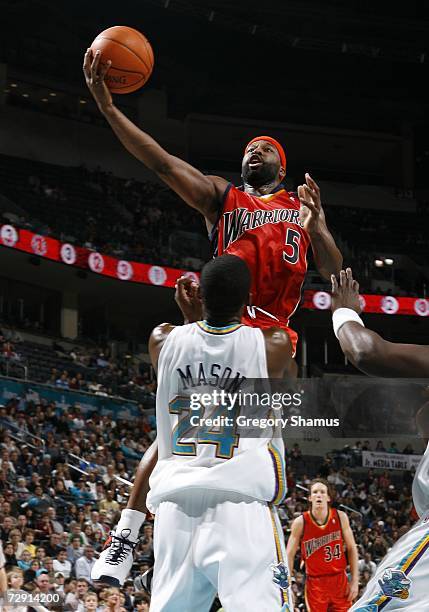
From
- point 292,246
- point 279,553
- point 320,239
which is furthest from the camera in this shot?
point 292,246

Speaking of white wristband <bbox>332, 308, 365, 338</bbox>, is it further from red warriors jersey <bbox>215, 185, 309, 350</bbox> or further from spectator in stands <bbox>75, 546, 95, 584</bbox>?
spectator in stands <bbox>75, 546, 95, 584</bbox>

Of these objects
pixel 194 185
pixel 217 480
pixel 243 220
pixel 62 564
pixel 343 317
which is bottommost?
pixel 62 564

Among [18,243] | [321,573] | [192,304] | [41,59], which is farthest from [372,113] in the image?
[192,304]

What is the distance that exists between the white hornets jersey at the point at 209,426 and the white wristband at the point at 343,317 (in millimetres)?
374

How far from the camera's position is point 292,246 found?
5406 mm

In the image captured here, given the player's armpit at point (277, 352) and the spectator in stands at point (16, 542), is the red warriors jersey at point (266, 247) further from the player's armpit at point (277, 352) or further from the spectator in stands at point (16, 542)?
the spectator in stands at point (16, 542)

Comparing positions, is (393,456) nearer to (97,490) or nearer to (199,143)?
(97,490)

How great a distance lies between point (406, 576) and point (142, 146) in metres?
2.58

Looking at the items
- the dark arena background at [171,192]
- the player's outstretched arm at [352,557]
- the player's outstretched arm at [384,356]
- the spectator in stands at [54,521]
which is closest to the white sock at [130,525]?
the player's outstretched arm at [384,356]

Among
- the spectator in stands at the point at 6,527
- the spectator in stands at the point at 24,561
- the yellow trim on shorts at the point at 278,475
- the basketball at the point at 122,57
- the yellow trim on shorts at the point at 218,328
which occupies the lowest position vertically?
the spectator in stands at the point at 24,561

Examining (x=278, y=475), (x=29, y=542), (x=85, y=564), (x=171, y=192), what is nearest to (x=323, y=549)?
(x=85, y=564)

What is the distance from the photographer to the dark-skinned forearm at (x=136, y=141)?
475 cm

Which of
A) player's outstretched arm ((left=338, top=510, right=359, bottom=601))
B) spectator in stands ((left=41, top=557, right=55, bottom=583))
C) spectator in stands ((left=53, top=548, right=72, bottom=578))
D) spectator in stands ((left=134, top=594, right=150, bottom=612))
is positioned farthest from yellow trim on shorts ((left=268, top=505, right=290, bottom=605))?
spectator in stands ((left=53, top=548, right=72, bottom=578))

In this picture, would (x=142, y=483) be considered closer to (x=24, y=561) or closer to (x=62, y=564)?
(x=24, y=561)
